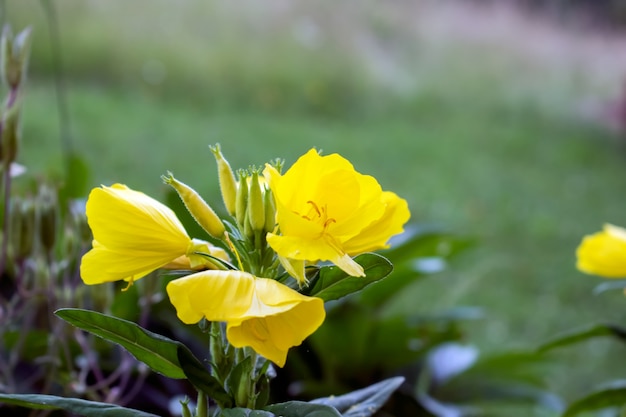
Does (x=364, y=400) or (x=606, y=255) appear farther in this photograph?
(x=606, y=255)

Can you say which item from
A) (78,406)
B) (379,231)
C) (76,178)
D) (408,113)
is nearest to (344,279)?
(379,231)

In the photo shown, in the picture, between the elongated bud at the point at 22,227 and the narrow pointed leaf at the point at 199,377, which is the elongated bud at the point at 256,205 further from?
the elongated bud at the point at 22,227

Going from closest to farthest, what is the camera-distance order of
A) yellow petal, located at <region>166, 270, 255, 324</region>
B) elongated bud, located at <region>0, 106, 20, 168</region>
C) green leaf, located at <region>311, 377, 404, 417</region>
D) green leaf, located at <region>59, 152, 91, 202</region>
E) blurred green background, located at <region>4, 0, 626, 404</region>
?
yellow petal, located at <region>166, 270, 255, 324</region> < green leaf, located at <region>311, 377, 404, 417</region> < elongated bud, located at <region>0, 106, 20, 168</region> < green leaf, located at <region>59, 152, 91, 202</region> < blurred green background, located at <region>4, 0, 626, 404</region>

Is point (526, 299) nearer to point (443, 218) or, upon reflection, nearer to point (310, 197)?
point (443, 218)

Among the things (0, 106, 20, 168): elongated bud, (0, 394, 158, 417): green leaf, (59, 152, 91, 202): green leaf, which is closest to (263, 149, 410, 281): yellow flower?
(0, 394, 158, 417): green leaf

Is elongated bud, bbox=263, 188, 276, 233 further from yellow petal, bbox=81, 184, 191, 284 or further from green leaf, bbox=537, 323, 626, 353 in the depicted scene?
green leaf, bbox=537, 323, 626, 353

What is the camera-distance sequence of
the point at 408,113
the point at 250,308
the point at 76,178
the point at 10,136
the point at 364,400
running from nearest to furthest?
the point at 250,308 < the point at 364,400 < the point at 10,136 < the point at 76,178 < the point at 408,113

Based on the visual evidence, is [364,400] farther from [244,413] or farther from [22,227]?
[22,227]
